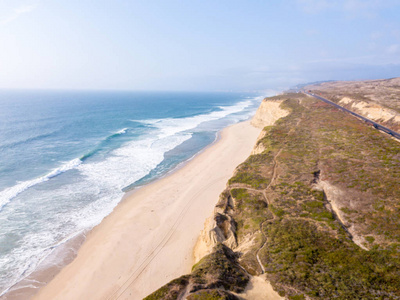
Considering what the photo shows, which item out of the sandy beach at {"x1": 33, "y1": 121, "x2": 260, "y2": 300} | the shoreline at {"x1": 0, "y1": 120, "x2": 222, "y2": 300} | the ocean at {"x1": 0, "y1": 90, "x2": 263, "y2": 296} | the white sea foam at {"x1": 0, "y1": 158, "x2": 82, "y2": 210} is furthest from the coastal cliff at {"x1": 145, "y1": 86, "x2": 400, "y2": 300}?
the white sea foam at {"x1": 0, "y1": 158, "x2": 82, "y2": 210}

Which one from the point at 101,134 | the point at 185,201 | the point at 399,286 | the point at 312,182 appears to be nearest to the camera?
the point at 399,286

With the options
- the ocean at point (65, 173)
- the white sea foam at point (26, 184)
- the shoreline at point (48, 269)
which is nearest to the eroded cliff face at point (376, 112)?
the ocean at point (65, 173)

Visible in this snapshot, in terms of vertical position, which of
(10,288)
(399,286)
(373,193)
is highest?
(373,193)

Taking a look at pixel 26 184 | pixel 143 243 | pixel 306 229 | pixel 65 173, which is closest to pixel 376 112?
pixel 306 229

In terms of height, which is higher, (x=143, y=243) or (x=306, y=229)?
(x=306, y=229)

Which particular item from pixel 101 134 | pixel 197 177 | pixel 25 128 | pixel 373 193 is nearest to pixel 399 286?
pixel 373 193

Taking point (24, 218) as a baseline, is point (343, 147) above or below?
above

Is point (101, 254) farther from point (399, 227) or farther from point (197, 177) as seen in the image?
point (399, 227)

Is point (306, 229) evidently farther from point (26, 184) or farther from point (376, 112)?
point (376, 112)
